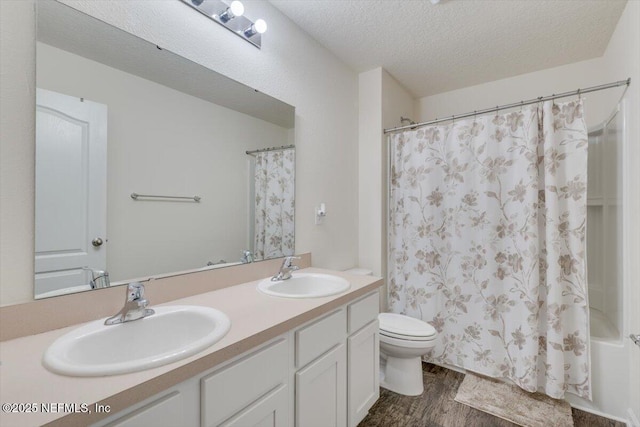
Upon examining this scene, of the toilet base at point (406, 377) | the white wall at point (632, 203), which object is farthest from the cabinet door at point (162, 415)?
the white wall at point (632, 203)

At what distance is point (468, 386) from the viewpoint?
1.97 metres

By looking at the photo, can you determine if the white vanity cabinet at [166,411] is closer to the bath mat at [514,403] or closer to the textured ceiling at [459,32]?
the bath mat at [514,403]

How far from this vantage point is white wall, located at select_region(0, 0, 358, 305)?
34.7 inches

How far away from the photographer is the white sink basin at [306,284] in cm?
153

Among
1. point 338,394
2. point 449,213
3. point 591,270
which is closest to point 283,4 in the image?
point 449,213

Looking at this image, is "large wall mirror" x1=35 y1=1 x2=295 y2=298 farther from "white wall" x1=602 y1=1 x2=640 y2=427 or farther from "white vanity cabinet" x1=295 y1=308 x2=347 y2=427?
"white wall" x1=602 y1=1 x2=640 y2=427

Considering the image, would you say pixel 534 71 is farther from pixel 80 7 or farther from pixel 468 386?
pixel 80 7

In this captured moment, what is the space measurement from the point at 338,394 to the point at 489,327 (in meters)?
1.30

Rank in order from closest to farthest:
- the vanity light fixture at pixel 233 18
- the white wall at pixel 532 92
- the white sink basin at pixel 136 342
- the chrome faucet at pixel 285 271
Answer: the white sink basin at pixel 136 342 → the vanity light fixture at pixel 233 18 → the chrome faucet at pixel 285 271 → the white wall at pixel 532 92

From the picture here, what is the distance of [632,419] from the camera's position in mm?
1539

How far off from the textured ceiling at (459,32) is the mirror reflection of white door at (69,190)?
132cm

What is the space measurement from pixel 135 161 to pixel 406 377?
2.02 m

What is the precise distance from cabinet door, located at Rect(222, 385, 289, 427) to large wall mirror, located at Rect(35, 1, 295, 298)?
2.17 ft

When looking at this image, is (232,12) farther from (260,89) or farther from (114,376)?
(114,376)
